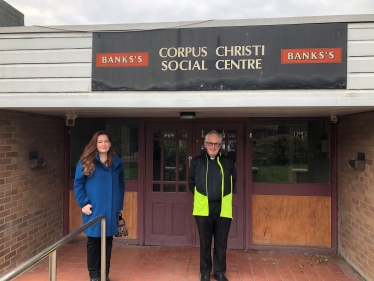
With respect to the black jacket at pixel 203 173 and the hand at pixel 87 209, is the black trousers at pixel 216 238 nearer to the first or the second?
the black jacket at pixel 203 173

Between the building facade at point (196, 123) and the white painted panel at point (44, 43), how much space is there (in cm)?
1

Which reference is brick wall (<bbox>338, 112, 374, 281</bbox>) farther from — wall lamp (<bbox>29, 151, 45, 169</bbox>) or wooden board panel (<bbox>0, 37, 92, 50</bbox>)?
wall lamp (<bbox>29, 151, 45, 169</bbox>)

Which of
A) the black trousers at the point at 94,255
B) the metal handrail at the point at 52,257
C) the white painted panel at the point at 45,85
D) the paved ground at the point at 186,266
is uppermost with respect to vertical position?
the white painted panel at the point at 45,85

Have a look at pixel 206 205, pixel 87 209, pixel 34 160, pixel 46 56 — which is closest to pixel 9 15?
pixel 46 56

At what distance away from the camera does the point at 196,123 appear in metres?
4.69

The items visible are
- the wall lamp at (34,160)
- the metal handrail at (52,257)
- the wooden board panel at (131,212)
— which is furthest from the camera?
the wooden board panel at (131,212)

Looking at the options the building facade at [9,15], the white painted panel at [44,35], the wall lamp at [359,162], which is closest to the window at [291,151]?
the wall lamp at [359,162]

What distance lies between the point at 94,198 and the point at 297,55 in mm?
2628

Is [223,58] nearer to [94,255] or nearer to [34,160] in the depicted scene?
[94,255]

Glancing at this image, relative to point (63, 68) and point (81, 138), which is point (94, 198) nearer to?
point (63, 68)

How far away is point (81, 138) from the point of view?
5.05 metres

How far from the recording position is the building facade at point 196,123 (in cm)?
326

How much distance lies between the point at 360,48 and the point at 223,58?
1419 mm

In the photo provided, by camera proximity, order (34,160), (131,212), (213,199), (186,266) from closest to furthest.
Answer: (213,199) → (186,266) → (34,160) → (131,212)
